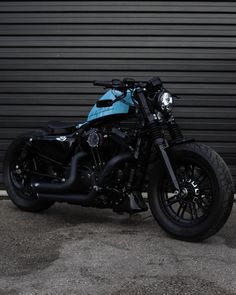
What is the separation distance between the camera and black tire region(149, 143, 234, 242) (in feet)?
12.8

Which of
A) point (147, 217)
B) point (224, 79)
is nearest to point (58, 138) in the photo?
point (147, 217)

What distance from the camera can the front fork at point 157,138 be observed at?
161 inches

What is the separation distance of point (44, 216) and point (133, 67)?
6.32 feet

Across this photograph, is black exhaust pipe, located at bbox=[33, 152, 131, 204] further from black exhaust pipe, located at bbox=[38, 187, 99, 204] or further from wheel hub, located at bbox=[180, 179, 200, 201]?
wheel hub, located at bbox=[180, 179, 200, 201]

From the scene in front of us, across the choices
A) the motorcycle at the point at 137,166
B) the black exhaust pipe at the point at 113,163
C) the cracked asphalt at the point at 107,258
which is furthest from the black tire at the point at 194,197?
the black exhaust pipe at the point at 113,163

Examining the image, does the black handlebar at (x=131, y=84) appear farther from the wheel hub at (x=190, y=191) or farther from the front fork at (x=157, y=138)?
the wheel hub at (x=190, y=191)

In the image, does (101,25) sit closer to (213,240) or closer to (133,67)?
(133,67)

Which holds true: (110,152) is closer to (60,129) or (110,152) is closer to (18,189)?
(60,129)

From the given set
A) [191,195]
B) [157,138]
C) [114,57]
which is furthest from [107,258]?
[114,57]

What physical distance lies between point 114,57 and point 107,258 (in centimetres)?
271

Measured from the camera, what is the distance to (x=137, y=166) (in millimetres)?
4367

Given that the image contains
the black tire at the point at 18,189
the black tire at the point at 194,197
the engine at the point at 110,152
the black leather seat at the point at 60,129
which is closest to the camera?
the black tire at the point at 194,197

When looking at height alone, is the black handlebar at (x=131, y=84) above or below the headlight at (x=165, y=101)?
above

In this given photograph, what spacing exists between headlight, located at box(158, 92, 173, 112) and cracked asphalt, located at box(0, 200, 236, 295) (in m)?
1.04
